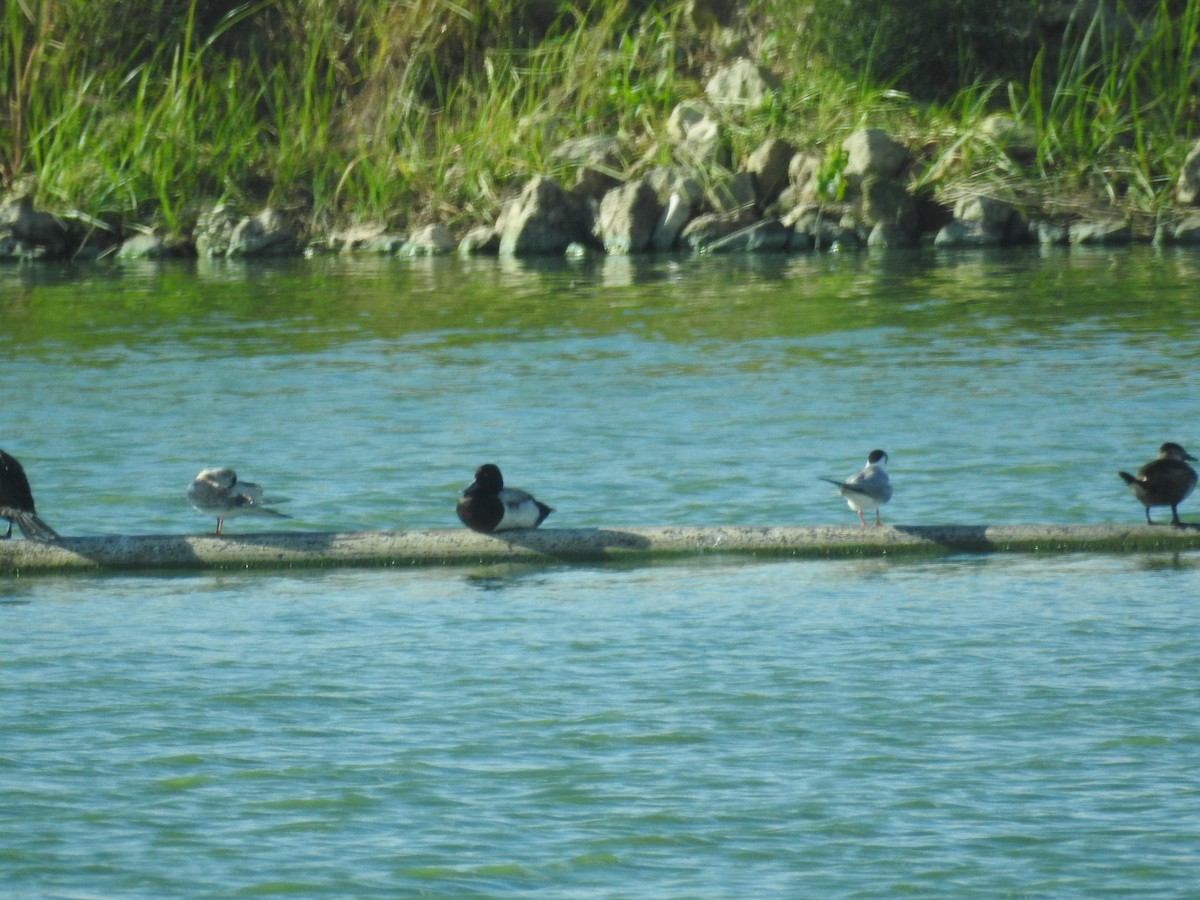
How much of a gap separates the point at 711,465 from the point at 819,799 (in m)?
5.65

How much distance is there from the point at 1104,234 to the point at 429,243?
827 cm

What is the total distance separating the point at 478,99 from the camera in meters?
28.4

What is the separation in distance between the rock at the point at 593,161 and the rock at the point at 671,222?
2.83ft

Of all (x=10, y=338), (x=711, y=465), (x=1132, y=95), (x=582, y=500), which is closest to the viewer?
(x=582, y=500)

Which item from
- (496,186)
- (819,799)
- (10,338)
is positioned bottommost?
(819,799)

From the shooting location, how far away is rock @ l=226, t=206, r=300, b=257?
89.3ft

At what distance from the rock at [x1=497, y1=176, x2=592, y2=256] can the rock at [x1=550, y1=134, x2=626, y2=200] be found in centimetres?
28

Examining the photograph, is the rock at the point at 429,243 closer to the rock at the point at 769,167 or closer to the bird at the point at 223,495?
the rock at the point at 769,167

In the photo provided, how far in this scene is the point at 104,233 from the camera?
28.0 meters

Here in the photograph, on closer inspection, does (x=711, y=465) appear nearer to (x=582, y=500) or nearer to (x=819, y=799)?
(x=582, y=500)

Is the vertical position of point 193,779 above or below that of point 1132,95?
below

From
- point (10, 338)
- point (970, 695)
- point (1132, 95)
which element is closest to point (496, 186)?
point (1132, 95)

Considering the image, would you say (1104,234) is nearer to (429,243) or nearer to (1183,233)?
(1183,233)

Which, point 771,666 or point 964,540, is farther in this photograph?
point 964,540
